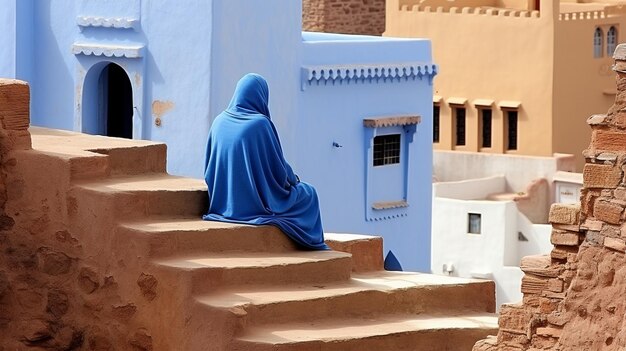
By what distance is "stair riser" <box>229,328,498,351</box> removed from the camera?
11688 mm

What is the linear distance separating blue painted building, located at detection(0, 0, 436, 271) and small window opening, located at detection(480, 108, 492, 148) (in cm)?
1939

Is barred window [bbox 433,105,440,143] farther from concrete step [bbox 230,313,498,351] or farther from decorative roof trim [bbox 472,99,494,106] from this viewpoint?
concrete step [bbox 230,313,498,351]

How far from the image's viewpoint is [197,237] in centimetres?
1255

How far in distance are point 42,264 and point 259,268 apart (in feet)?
4.74

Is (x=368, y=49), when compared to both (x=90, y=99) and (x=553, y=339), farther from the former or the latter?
(x=553, y=339)

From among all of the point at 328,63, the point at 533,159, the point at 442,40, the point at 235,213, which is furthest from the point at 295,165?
the point at 442,40

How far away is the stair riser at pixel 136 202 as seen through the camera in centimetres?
1252

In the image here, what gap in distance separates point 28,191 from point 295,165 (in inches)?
392

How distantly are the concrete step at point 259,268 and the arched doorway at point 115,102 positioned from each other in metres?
9.41

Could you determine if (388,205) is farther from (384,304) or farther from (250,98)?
(384,304)

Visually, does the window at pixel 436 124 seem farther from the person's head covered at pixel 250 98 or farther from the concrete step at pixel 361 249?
the person's head covered at pixel 250 98

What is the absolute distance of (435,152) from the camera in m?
43.6

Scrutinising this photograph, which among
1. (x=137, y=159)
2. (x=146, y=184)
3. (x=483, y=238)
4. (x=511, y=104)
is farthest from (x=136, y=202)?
(x=511, y=104)

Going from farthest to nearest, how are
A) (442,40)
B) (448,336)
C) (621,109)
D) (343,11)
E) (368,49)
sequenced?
(442,40)
(343,11)
(368,49)
(448,336)
(621,109)
